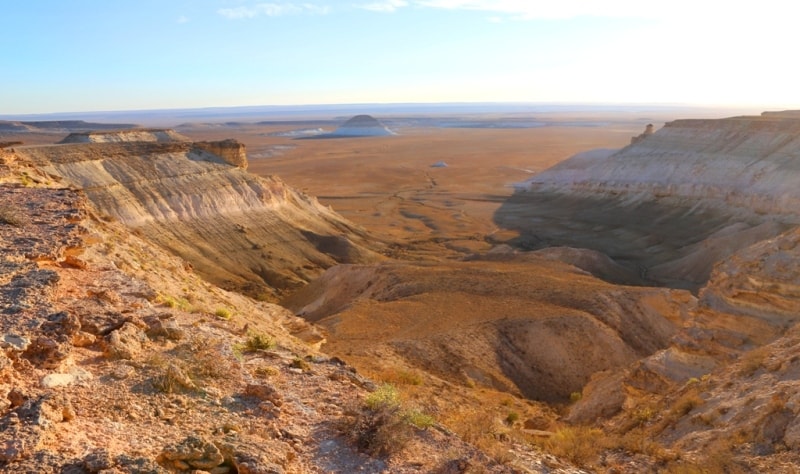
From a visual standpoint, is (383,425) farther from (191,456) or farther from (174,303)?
(174,303)

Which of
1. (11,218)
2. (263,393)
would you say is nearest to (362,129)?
(11,218)

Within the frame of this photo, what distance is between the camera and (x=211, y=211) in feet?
136

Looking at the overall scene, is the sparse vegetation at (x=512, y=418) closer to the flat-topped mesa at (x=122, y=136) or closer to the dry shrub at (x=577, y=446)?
the dry shrub at (x=577, y=446)

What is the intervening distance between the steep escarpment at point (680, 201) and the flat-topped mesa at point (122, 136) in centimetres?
3122

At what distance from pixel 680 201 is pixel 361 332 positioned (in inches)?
1644

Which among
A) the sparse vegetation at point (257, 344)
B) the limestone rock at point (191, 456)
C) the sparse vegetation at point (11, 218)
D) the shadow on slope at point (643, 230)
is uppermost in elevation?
the sparse vegetation at point (11, 218)

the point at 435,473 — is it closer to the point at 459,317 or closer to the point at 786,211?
the point at 459,317

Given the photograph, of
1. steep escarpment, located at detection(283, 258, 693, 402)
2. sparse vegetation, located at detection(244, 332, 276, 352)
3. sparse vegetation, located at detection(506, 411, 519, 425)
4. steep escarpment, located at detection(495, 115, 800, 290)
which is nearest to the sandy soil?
steep escarpment, located at detection(495, 115, 800, 290)

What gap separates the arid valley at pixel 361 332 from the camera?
678 centimetres

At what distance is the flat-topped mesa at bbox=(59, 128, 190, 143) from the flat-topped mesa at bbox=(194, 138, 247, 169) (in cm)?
454

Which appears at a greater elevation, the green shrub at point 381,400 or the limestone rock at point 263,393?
the limestone rock at point 263,393

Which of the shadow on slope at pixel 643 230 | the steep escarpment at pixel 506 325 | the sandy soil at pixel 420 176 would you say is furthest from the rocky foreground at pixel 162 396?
the sandy soil at pixel 420 176

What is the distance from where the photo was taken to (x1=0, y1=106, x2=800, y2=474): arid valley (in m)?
6.78

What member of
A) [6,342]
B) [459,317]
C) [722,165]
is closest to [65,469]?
[6,342]
